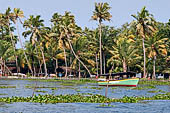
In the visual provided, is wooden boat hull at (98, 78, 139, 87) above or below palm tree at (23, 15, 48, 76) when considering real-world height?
below

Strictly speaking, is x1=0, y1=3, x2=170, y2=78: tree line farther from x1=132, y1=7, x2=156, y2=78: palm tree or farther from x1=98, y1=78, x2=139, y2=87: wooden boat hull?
x1=98, y1=78, x2=139, y2=87: wooden boat hull

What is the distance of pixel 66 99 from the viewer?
30.6m

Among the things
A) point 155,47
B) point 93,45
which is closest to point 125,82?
point 155,47

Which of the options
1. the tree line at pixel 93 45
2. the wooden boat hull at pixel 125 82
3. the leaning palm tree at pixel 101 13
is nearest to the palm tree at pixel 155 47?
the tree line at pixel 93 45

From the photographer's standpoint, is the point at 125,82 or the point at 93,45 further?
the point at 93,45

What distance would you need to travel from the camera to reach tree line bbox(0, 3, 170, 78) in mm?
73375

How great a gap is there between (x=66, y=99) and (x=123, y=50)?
44.0 m

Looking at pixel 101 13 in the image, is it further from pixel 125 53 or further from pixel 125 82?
pixel 125 82

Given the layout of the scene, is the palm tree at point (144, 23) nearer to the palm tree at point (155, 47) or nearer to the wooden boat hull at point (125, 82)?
the palm tree at point (155, 47)

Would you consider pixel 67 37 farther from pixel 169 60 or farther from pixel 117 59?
pixel 169 60

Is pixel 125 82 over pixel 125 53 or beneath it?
beneath

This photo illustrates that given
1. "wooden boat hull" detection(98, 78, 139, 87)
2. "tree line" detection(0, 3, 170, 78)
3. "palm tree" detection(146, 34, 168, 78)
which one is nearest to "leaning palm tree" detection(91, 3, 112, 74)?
"tree line" detection(0, 3, 170, 78)

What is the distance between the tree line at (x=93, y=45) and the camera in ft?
241

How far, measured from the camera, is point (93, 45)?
84.1 m
